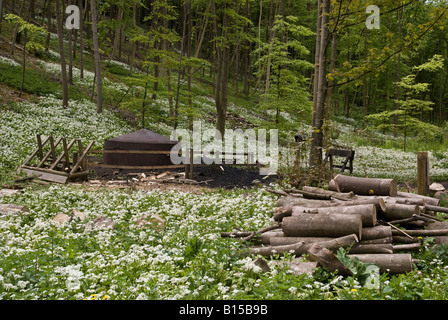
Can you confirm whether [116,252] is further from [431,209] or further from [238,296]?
[431,209]

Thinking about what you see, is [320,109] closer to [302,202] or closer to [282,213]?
[302,202]

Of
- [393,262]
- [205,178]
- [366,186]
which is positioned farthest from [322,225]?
[205,178]

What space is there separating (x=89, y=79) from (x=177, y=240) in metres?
30.1

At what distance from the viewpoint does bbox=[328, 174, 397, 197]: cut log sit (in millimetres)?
8422

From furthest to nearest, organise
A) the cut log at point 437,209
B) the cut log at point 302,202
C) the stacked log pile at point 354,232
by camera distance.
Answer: the cut log at point 437,209 < the cut log at point 302,202 < the stacked log pile at point 354,232

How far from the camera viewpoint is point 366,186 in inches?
338

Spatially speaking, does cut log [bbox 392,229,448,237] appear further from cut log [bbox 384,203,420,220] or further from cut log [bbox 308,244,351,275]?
cut log [bbox 308,244,351,275]

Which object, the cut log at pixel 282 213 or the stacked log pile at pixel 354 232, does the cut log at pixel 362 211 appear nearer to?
the stacked log pile at pixel 354 232

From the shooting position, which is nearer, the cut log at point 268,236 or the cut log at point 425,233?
the cut log at point 425,233

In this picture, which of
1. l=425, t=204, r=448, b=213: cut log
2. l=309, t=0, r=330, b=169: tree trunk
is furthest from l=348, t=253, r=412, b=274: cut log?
l=309, t=0, r=330, b=169: tree trunk

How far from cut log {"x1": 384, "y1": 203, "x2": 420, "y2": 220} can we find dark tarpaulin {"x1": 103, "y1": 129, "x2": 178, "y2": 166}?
13.5 m

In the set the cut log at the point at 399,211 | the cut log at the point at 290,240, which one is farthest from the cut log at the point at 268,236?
the cut log at the point at 399,211

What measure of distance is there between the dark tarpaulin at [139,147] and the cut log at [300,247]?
43.7 feet

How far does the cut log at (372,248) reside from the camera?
593 cm
